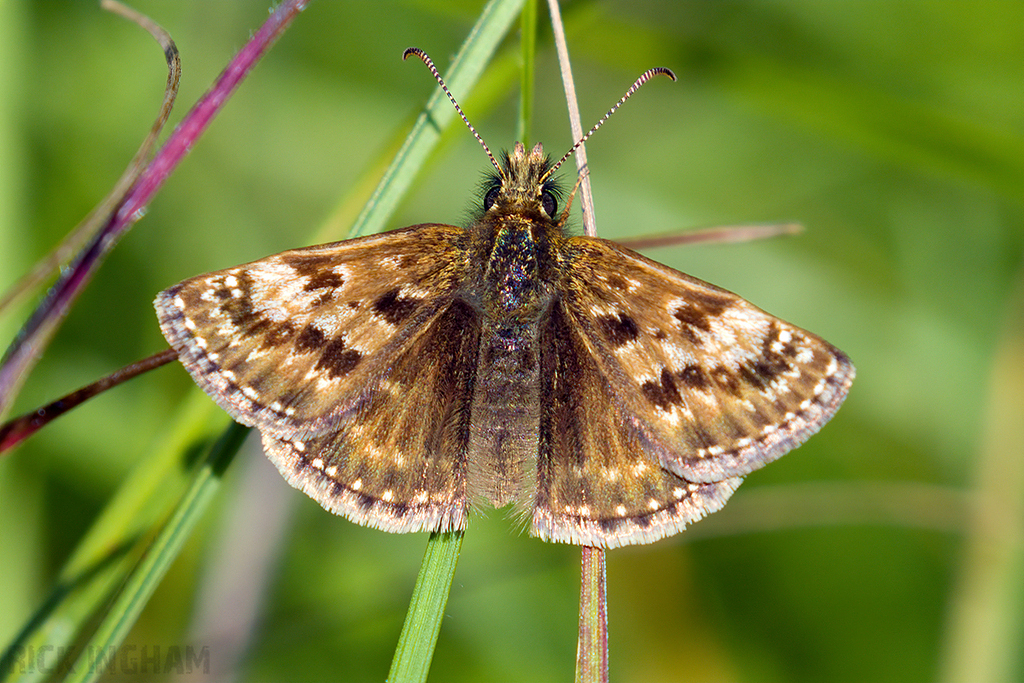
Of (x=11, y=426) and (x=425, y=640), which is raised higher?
(x=11, y=426)

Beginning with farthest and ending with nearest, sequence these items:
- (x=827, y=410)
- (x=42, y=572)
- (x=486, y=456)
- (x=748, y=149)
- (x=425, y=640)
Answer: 1. (x=748, y=149)
2. (x=42, y=572)
3. (x=486, y=456)
4. (x=827, y=410)
5. (x=425, y=640)

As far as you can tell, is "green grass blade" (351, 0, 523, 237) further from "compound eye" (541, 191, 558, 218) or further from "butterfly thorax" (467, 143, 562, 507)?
"compound eye" (541, 191, 558, 218)

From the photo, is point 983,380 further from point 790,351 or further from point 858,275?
point 790,351

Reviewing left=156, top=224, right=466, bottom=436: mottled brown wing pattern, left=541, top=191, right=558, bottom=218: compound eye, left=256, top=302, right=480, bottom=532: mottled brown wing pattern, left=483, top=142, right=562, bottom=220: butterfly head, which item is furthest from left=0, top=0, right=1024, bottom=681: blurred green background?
left=256, top=302, right=480, bottom=532: mottled brown wing pattern

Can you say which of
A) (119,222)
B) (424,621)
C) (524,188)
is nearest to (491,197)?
(524,188)

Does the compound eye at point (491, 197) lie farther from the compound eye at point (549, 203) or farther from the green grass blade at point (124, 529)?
the green grass blade at point (124, 529)

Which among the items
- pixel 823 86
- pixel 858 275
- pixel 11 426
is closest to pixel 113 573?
pixel 11 426

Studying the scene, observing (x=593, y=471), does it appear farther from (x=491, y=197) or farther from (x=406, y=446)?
(x=491, y=197)
